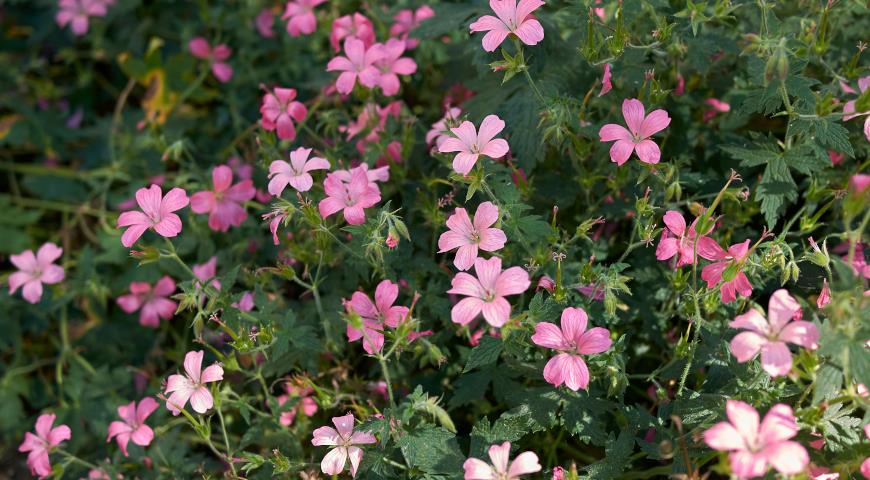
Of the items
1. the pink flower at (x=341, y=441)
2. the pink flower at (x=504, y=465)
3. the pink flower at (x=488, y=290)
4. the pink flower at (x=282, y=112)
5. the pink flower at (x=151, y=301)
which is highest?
the pink flower at (x=488, y=290)

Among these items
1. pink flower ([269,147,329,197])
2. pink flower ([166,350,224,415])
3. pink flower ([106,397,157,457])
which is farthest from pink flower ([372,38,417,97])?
pink flower ([106,397,157,457])

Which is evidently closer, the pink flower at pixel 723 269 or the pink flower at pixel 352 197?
the pink flower at pixel 723 269

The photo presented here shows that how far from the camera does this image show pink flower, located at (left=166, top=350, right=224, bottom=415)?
1.72m

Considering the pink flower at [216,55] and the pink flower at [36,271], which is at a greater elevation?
the pink flower at [216,55]

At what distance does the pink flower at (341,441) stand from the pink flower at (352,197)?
1.54ft

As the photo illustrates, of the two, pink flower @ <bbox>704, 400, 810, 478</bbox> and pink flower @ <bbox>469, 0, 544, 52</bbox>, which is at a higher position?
pink flower @ <bbox>469, 0, 544, 52</bbox>

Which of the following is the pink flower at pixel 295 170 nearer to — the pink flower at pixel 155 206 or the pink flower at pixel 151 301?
the pink flower at pixel 155 206

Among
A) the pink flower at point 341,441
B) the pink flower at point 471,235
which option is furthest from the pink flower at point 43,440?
the pink flower at point 471,235

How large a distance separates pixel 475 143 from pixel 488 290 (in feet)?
1.17

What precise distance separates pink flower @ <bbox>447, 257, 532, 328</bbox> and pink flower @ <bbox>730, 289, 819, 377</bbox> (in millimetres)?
426

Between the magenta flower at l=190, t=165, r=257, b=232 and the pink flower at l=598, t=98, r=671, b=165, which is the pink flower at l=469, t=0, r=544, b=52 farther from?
the magenta flower at l=190, t=165, r=257, b=232

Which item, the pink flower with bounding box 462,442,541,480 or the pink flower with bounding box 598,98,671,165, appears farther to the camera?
the pink flower with bounding box 598,98,671,165

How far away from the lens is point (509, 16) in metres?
1.81

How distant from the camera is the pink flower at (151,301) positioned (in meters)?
2.50
